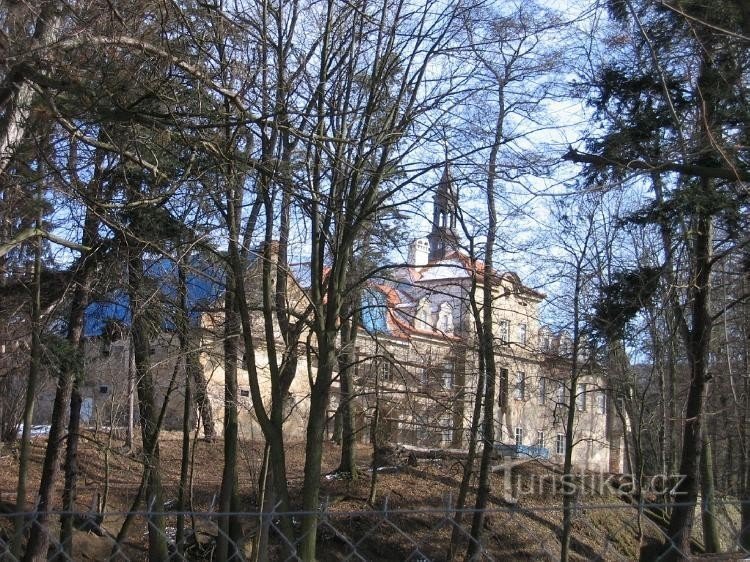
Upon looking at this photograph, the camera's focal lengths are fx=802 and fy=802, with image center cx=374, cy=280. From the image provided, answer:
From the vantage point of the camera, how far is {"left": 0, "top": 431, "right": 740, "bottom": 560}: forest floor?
638 inches

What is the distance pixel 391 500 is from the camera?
1848 cm

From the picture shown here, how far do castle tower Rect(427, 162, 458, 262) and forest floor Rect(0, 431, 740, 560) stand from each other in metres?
6.21

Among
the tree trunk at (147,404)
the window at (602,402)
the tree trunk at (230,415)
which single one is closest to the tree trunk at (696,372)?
the tree trunk at (230,415)

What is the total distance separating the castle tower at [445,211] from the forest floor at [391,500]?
6.21 meters

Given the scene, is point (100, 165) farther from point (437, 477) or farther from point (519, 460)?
point (519, 460)

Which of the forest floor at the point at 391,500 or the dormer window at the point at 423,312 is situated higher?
the dormer window at the point at 423,312

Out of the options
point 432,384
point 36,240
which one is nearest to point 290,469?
point 432,384

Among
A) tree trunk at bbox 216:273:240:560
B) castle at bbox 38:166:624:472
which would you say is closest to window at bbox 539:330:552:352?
castle at bbox 38:166:624:472

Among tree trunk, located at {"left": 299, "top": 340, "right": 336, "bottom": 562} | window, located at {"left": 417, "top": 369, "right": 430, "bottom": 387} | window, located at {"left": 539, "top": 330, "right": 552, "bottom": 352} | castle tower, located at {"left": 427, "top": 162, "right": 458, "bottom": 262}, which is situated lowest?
tree trunk, located at {"left": 299, "top": 340, "right": 336, "bottom": 562}

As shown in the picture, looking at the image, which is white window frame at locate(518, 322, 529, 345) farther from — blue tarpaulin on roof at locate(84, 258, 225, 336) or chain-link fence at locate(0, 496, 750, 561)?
blue tarpaulin on roof at locate(84, 258, 225, 336)

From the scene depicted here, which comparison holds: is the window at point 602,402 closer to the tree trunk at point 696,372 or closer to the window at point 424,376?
the tree trunk at point 696,372

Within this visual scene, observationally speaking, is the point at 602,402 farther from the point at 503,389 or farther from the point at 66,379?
the point at 66,379

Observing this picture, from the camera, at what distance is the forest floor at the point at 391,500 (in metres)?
16.2

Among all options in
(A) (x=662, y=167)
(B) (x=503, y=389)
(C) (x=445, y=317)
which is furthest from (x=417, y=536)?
(A) (x=662, y=167)
